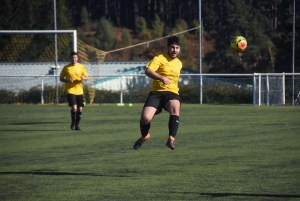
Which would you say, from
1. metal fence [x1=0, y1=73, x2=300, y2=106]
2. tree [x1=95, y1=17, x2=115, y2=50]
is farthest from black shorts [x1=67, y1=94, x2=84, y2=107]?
Result: tree [x1=95, y1=17, x2=115, y2=50]

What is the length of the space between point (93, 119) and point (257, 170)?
14710 mm

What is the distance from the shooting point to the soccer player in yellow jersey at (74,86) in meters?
19.5

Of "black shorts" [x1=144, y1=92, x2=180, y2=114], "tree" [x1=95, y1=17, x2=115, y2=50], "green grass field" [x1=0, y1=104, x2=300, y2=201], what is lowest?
"green grass field" [x1=0, y1=104, x2=300, y2=201]

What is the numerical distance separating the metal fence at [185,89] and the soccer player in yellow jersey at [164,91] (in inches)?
912

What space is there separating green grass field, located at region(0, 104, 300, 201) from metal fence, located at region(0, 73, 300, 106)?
15.1m

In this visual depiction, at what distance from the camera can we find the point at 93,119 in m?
24.4

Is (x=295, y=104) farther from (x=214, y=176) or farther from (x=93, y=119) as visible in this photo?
(x=214, y=176)

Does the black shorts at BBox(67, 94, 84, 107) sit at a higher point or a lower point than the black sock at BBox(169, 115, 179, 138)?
higher

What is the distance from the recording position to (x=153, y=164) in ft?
36.6

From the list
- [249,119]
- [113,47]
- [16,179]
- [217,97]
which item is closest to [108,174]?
[16,179]

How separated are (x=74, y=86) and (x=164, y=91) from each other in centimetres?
865

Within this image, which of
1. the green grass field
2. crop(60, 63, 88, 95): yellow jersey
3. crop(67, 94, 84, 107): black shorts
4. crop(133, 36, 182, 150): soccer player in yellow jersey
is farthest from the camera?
crop(60, 63, 88, 95): yellow jersey

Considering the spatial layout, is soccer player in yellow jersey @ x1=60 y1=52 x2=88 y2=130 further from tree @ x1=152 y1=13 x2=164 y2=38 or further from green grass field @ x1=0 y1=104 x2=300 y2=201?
tree @ x1=152 y1=13 x2=164 y2=38

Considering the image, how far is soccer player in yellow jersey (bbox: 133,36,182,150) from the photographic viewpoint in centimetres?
1126
